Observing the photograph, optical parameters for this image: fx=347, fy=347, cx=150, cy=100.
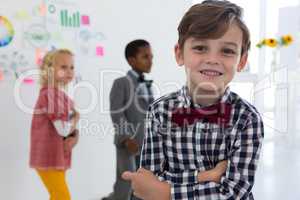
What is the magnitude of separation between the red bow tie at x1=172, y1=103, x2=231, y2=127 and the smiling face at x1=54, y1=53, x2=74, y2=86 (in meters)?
1.31

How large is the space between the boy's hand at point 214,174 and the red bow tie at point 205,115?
9 cm

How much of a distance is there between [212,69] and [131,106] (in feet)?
4.81

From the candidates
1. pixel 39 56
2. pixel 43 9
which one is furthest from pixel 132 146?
pixel 43 9

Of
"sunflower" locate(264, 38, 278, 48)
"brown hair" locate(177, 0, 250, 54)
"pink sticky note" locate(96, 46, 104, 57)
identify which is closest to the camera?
"brown hair" locate(177, 0, 250, 54)

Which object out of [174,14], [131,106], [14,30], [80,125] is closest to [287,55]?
[174,14]

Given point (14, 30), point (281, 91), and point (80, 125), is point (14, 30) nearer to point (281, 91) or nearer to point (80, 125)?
point (80, 125)

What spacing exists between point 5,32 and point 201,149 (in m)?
1.56

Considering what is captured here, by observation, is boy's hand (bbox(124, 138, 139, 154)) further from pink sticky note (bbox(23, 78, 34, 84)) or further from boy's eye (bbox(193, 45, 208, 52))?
boy's eye (bbox(193, 45, 208, 52))

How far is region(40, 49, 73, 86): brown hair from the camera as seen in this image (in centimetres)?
196

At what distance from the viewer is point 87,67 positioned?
2291 millimetres

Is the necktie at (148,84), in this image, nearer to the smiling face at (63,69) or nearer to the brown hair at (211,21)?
the smiling face at (63,69)

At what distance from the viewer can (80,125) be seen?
2260 millimetres

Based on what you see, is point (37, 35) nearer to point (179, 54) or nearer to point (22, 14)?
point (22, 14)

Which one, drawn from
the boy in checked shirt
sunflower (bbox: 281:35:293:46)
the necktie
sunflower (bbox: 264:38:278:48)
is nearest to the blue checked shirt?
the boy in checked shirt
